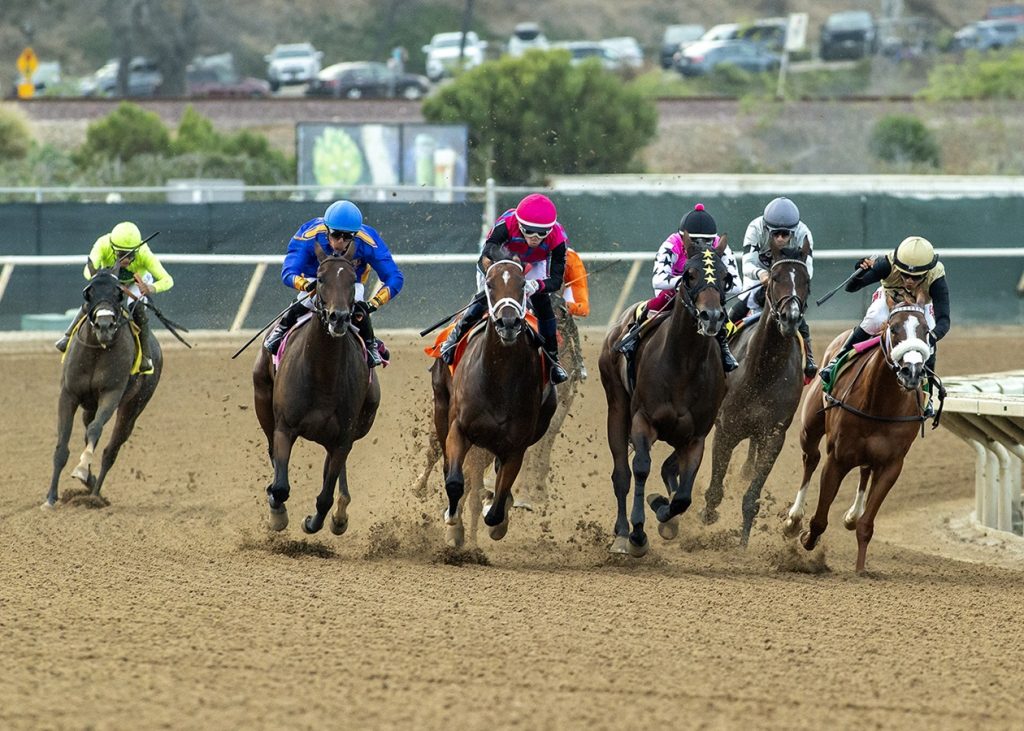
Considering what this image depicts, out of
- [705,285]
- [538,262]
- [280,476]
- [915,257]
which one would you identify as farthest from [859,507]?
[280,476]

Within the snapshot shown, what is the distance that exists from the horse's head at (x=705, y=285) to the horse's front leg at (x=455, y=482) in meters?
1.42

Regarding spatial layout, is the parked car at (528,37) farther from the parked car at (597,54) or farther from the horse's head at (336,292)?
the horse's head at (336,292)

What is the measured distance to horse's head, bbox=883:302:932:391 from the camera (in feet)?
27.2

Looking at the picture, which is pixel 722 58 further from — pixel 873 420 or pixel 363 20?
pixel 873 420

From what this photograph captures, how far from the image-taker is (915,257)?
8906 millimetres

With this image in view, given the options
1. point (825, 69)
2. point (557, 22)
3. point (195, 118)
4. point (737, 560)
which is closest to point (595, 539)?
point (737, 560)

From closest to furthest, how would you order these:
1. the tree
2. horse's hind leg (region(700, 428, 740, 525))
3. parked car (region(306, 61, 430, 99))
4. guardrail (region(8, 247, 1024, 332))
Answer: horse's hind leg (region(700, 428, 740, 525))
guardrail (region(8, 247, 1024, 332))
the tree
parked car (region(306, 61, 430, 99))

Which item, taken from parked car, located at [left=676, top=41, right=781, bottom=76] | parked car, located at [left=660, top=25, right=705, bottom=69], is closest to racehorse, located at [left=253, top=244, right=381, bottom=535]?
parked car, located at [left=676, top=41, right=781, bottom=76]

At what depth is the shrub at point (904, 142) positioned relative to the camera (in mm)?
40281

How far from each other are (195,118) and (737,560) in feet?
95.4

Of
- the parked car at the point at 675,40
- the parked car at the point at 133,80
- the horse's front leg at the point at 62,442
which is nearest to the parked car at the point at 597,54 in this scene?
the parked car at the point at 675,40

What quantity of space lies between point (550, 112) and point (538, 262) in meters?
29.0

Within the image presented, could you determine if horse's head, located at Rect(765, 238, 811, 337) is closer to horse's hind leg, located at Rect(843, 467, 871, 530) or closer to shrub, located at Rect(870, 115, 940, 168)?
horse's hind leg, located at Rect(843, 467, 871, 530)

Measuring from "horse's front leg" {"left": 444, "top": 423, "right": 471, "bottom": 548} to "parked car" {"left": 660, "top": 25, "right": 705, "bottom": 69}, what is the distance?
49.3 metres
